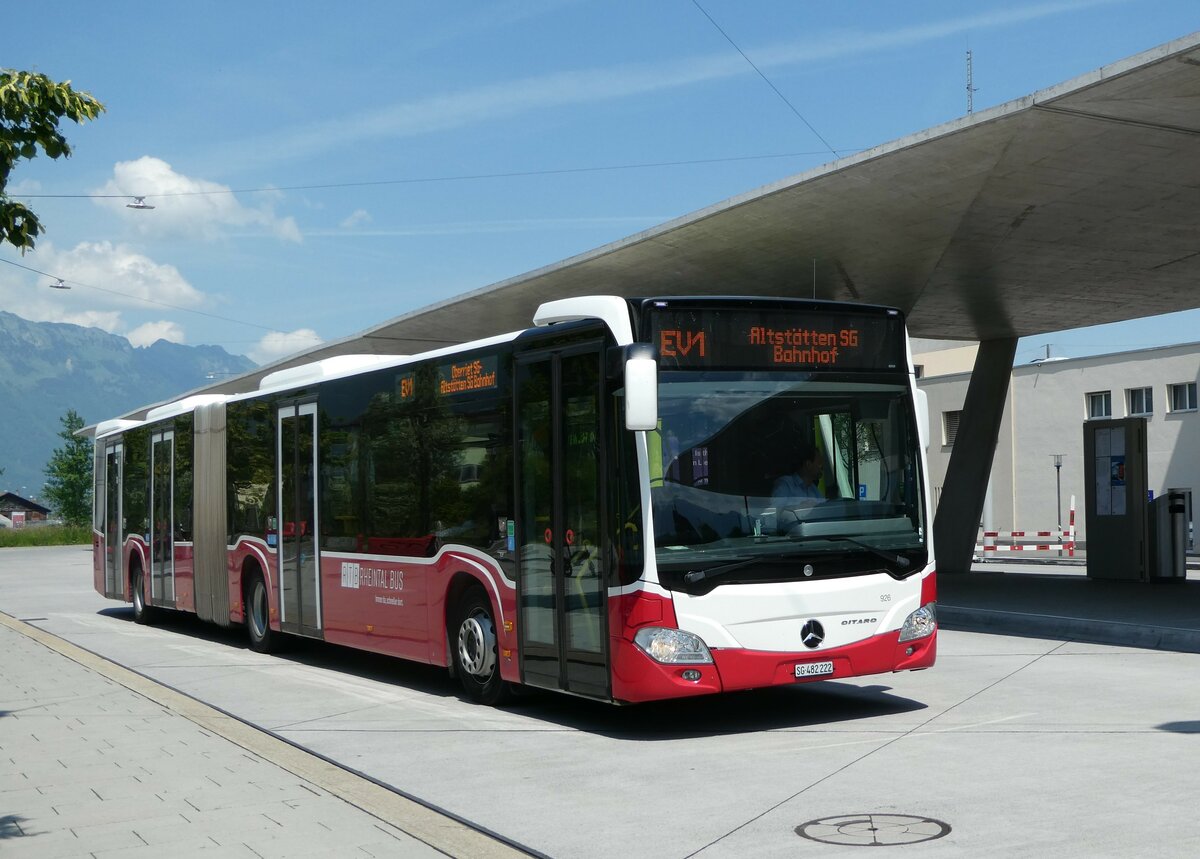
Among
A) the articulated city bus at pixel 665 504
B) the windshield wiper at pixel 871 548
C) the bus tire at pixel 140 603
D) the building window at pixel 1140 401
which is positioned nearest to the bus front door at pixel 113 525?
the bus tire at pixel 140 603

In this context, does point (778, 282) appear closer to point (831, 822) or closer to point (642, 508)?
point (642, 508)

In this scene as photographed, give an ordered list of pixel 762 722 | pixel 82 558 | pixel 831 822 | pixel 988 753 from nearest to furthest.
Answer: pixel 831 822
pixel 988 753
pixel 762 722
pixel 82 558

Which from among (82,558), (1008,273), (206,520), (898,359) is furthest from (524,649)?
(82,558)

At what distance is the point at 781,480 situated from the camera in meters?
9.48

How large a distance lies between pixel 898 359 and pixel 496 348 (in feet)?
9.90

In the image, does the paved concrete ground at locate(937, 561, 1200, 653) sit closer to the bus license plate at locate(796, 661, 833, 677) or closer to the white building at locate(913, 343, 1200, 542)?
the bus license plate at locate(796, 661, 833, 677)

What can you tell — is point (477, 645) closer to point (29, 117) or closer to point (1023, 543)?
point (29, 117)

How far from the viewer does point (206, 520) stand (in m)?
18.1

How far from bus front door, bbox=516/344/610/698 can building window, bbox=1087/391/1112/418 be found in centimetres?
4415

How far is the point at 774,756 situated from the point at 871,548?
180 cm

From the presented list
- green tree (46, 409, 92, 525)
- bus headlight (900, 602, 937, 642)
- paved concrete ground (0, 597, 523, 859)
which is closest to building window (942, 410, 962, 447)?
bus headlight (900, 602, 937, 642)

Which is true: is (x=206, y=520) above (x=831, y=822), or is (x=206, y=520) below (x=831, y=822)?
above

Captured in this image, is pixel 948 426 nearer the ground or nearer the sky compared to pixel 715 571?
nearer the sky

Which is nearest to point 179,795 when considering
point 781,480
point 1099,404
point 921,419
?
point 781,480
